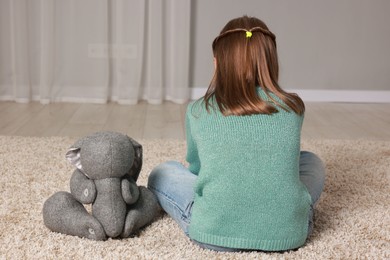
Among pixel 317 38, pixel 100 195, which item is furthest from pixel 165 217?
pixel 317 38

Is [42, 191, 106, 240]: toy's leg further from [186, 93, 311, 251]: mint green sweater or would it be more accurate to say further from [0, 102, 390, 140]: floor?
[0, 102, 390, 140]: floor

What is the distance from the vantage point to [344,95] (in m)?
3.55

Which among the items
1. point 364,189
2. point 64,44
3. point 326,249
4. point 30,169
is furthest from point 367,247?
point 64,44

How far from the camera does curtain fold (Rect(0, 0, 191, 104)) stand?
321 centimetres

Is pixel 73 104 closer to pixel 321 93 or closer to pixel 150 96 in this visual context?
pixel 150 96

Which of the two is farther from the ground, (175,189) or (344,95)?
(175,189)

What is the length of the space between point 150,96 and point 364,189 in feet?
5.90

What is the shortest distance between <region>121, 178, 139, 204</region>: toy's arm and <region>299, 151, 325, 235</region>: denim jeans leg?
409mm

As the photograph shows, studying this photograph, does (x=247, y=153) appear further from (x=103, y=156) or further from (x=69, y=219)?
(x=69, y=219)

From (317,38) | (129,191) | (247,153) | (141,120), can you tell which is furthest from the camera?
(317,38)

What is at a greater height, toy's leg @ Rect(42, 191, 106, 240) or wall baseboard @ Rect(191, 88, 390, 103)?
toy's leg @ Rect(42, 191, 106, 240)

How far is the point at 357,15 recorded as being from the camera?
3.46 metres

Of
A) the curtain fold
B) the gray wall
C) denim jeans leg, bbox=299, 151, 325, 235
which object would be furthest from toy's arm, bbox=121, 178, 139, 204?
the gray wall

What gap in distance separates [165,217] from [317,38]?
235cm
